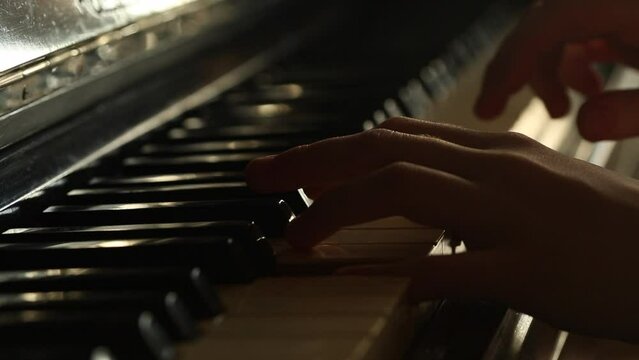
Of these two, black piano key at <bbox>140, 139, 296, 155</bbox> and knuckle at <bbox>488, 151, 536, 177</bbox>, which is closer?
knuckle at <bbox>488, 151, 536, 177</bbox>

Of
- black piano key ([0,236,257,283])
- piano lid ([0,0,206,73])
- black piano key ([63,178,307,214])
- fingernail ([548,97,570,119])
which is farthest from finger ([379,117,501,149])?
fingernail ([548,97,570,119])

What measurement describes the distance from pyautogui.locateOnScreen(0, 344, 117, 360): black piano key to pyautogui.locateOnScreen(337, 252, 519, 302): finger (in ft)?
0.81

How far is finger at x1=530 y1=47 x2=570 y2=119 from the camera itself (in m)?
1.30

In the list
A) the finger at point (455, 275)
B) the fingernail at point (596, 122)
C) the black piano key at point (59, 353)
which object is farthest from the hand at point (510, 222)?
the fingernail at point (596, 122)

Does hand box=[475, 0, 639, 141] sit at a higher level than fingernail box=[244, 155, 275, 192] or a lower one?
lower

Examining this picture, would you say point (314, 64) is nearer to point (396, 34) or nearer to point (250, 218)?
point (396, 34)

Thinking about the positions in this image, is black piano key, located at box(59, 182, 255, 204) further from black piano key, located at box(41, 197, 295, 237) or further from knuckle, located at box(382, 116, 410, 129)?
knuckle, located at box(382, 116, 410, 129)

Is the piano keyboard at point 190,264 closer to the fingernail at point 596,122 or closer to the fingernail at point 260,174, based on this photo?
the fingernail at point 260,174

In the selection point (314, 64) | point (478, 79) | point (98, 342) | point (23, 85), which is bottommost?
point (478, 79)

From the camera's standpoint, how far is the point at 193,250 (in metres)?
0.74

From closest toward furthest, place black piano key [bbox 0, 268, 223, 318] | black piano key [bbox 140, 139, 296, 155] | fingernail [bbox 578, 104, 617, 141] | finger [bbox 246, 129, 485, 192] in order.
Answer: black piano key [bbox 0, 268, 223, 318] < finger [bbox 246, 129, 485, 192] < black piano key [bbox 140, 139, 296, 155] < fingernail [bbox 578, 104, 617, 141]

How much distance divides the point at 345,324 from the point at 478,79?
3.09 feet

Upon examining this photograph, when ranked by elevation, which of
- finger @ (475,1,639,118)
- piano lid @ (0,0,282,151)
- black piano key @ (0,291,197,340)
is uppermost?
piano lid @ (0,0,282,151)

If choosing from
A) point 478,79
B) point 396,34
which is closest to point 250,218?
point 478,79
